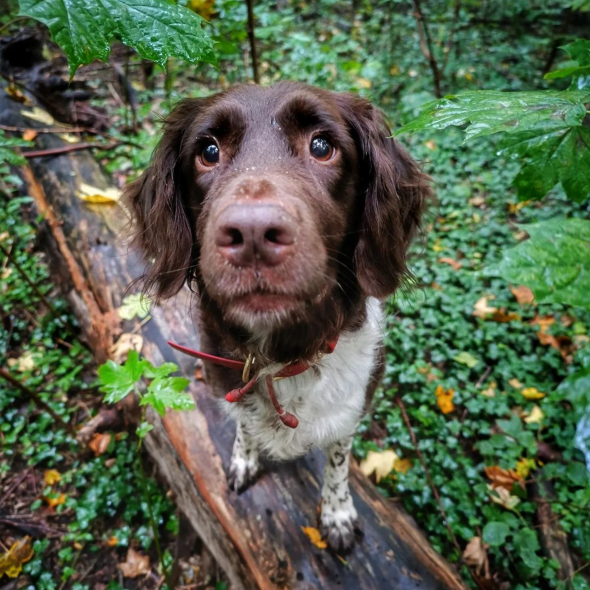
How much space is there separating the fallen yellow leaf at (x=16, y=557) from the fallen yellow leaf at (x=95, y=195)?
7.95 feet

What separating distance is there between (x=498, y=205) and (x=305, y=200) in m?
3.64

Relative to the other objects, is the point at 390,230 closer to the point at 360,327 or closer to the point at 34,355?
the point at 360,327

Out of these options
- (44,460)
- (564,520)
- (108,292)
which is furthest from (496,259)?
(44,460)

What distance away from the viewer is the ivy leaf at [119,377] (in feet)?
5.94

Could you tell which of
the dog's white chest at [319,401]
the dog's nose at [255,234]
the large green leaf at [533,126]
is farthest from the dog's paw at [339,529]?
the large green leaf at [533,126]

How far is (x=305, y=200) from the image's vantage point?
1547 mm

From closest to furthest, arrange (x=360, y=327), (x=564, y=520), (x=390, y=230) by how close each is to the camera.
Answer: (x=390, y=230)
(x=360, y=327)
(x=564, y=520)

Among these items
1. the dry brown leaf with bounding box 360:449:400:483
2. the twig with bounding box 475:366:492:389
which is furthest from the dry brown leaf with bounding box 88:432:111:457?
the twig with bounding box 475:366:492:389

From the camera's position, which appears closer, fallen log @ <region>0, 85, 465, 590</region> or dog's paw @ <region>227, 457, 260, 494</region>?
fallen log @ <region>0, 85, 465, 590</region>

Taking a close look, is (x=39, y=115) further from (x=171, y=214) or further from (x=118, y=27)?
(x=118, y=27)

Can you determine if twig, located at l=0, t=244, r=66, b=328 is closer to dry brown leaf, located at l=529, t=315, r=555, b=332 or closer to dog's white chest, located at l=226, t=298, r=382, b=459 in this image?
dog's white chest, located at l=226, t=298, r=382, b=459

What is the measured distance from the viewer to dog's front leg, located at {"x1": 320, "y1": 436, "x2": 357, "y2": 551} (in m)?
2.21

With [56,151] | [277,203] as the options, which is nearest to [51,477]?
[56,151]

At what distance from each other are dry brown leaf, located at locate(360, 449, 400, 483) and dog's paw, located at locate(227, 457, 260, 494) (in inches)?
34.2
